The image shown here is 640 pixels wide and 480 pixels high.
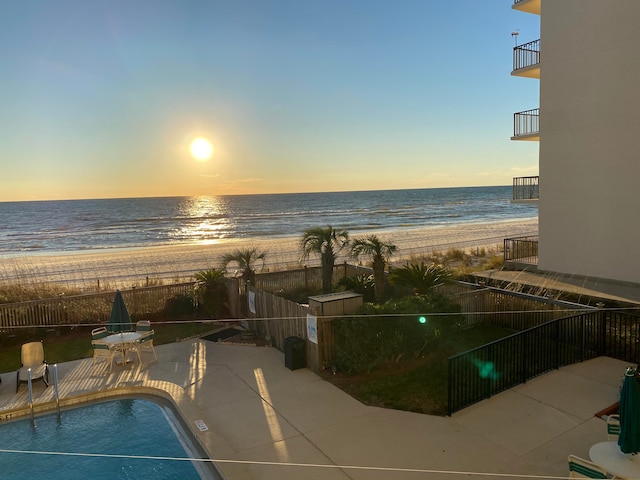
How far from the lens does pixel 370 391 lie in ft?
27.8

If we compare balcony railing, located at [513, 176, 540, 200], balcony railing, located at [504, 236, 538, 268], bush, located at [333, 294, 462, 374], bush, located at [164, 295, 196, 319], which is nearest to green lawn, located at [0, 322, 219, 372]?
bush, located at [164, 295, 196, 319]

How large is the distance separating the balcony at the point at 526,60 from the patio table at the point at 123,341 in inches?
743

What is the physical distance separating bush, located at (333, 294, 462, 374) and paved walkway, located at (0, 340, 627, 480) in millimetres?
849

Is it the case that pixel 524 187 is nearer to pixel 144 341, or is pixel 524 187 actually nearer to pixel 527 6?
pixel 527 6

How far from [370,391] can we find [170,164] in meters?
82.3

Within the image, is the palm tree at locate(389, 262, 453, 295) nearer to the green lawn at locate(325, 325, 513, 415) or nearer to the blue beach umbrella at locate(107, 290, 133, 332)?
the green lawn at locate(325, 325, 513, 415)

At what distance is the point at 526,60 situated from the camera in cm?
2036

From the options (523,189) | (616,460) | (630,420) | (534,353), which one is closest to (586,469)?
(616,460)

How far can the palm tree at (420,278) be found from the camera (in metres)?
13.1

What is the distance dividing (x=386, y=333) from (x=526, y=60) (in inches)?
656

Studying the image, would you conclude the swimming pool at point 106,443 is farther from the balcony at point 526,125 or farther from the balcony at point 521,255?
the balcony at point 526,125

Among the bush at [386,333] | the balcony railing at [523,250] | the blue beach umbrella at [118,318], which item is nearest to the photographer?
the bush at [386,333]

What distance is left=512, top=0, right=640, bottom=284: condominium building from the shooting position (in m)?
15.2

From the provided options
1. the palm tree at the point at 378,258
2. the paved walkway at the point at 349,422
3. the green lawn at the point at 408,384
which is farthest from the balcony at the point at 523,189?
the paved walkway at the point at 349,422
